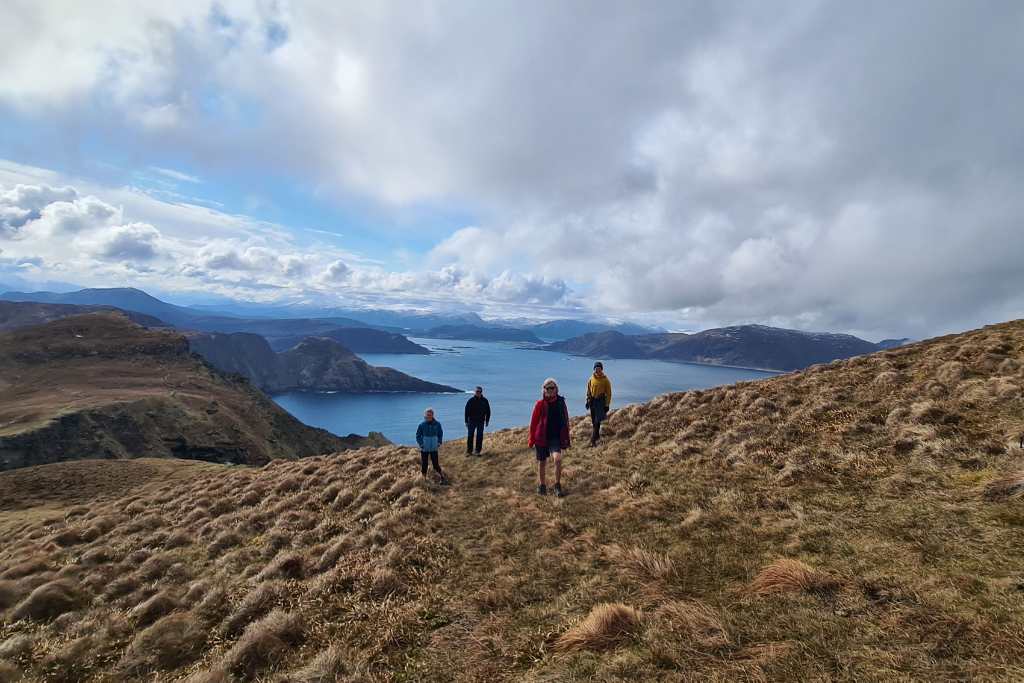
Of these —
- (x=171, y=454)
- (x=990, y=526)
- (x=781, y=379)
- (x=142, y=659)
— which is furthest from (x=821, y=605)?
(x=171, y=454)

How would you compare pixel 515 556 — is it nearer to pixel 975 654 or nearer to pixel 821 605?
pixel 821 605

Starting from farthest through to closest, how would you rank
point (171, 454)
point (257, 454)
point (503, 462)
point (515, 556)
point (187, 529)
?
1. point (257, 454)
2. point (171, 454)
3. point (503, 462)
4. point (187, 529)
5. point (515, 556)

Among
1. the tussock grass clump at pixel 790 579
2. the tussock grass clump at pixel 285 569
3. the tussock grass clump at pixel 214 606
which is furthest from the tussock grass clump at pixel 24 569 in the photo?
the tussock grass clump at pixel 790 579

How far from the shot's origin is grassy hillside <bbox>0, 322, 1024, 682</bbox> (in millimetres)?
5398

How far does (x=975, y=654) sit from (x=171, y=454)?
7427 cm

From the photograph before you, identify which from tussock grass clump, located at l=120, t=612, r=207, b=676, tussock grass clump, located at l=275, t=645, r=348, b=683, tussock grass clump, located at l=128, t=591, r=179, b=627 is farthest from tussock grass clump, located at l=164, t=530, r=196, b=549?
tussock grass clump, located at l=275, t=645, r=348, b=683

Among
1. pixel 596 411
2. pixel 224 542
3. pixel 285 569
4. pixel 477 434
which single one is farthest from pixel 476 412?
pixel 285 569

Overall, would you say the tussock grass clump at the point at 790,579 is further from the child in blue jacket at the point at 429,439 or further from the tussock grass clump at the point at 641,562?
the child in blue jacket at the point at 429,439

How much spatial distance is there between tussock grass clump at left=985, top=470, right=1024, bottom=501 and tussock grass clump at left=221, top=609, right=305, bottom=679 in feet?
42.8

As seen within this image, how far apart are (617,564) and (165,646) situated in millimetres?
8190

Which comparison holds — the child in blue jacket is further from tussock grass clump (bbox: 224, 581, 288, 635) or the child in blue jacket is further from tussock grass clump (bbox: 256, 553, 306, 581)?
tussock grass clump (bbox: 224, 581, 288, 635)

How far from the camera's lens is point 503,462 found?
1780cm

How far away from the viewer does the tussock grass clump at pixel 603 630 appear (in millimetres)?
5691

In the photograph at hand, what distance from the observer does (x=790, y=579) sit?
6.51 m
